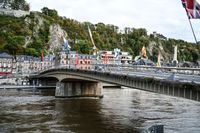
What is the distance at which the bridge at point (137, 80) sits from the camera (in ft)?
138

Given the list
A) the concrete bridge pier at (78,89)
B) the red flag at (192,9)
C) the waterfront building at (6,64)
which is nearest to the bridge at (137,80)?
the concrete bridge pier at (78,89)

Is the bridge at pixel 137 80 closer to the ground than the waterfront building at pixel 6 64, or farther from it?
closer to the ground

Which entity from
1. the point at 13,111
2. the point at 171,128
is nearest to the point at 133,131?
the point at 171,128

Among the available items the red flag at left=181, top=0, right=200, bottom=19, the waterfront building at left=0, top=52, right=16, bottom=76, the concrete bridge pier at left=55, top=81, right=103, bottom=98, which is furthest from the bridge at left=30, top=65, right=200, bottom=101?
the waterfront building at left=0, top=52, right=16, bottom=76

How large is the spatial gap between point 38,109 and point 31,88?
60.8 m

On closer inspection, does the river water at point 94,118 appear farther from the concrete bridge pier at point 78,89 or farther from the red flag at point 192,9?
the concrete bridge pier at point 78,89

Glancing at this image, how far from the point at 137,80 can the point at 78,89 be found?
4739 cm

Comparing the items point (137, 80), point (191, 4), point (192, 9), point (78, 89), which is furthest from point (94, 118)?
point (78, 89)

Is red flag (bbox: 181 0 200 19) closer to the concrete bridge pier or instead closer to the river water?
the river water

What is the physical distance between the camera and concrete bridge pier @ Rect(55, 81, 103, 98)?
3942 inches

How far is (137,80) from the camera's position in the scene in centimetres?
5488

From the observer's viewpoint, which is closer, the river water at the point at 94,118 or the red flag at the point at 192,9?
the red flag at the point at 192,9

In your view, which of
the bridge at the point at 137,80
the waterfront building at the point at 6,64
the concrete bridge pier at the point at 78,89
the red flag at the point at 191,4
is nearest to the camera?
Answer: the red flag at the point at 191,4

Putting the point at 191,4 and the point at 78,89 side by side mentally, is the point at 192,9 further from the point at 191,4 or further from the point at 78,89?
the point at 78,89
